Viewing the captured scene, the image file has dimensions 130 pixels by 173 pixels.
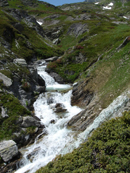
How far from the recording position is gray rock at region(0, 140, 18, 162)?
44.4ft

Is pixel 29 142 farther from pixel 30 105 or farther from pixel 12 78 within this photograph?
pixel 12 78

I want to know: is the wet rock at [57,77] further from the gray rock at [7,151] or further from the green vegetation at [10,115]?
the gray rock at [7,151]

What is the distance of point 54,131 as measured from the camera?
1798cm

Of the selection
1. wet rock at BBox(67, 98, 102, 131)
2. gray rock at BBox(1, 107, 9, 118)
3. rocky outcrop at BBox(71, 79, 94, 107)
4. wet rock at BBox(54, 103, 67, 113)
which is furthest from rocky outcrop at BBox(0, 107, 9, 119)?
rocky outcrop at BBox(71, 79, 94, 107)

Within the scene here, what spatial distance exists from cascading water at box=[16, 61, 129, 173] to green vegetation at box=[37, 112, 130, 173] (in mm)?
4489

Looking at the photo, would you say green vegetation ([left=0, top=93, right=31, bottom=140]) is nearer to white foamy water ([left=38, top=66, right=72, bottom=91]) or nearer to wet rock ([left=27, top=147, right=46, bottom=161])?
wet rock ([left=27, top=147, right=46, bottom=161])

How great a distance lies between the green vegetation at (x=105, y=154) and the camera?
520 cm

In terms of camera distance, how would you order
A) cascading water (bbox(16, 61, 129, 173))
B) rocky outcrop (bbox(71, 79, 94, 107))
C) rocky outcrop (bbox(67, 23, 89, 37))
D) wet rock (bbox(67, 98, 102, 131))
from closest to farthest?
cascading water (bbox(16, 61, 129, 173)), wet rock (bbox(67, 98, 102, 131)), rocky outcrop (bbox(71, 79, 94, 107)), rocky outcrop (bbox(67, 23, 89, 37))

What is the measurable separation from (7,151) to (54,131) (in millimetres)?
6376

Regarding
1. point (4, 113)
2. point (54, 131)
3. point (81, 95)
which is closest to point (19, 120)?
point (4, 113)

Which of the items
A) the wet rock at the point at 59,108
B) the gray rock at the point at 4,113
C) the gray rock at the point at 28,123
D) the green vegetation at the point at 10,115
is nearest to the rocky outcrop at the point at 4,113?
the gray rock at the point at 4,113

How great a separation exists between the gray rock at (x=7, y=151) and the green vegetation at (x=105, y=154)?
874cm

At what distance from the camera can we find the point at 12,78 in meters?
24.8

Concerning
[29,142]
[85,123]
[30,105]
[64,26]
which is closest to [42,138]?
[29,142]
